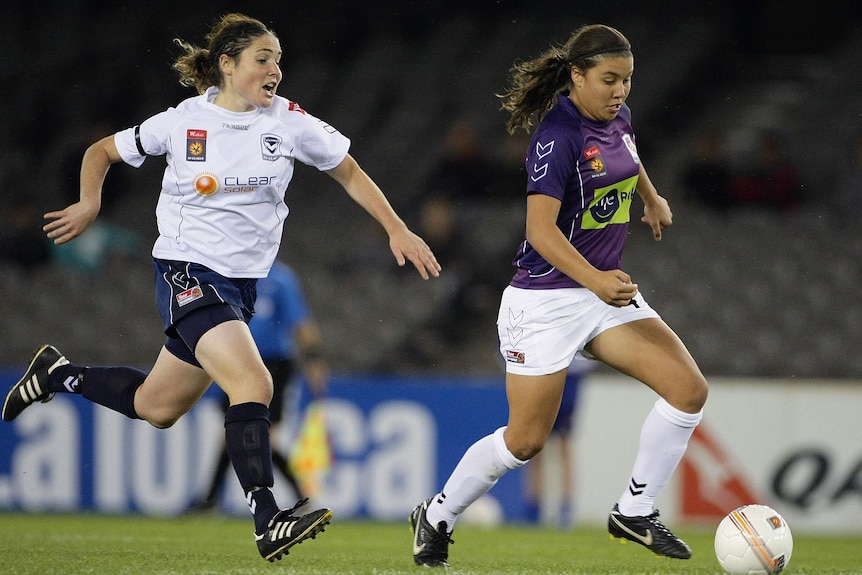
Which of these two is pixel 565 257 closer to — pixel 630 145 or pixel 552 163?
pixel 552 163

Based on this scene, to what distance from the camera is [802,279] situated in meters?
11.0

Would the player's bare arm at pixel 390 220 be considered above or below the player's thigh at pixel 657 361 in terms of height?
above

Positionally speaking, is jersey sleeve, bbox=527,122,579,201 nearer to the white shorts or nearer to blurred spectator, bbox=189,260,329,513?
the white shorts

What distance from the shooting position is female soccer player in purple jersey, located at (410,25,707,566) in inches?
187

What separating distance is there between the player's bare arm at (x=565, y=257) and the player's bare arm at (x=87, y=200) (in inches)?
66.4

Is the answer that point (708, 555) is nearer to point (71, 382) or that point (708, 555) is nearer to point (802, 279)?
point (71, 382)

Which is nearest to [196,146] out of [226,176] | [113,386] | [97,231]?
[226,176]

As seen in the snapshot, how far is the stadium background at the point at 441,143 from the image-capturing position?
10922 millimetres

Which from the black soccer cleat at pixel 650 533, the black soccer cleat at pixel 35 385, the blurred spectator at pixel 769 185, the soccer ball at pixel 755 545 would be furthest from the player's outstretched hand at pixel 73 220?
the blurred spectator at pixel 769 185

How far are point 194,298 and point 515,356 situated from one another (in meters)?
1.21

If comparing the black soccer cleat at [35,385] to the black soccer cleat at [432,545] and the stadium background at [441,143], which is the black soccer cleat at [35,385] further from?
the stadium background at [441,143]

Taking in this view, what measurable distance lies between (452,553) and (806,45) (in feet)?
33.2

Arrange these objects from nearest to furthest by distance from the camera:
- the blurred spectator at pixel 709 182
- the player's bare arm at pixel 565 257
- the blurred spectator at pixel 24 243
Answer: the player's bare arm at pixel 565 257 < the blurred spectator at pixel 24 243 < the blurred spectator at pixel 709 182

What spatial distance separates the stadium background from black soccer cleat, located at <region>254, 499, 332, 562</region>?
529 centimetres
